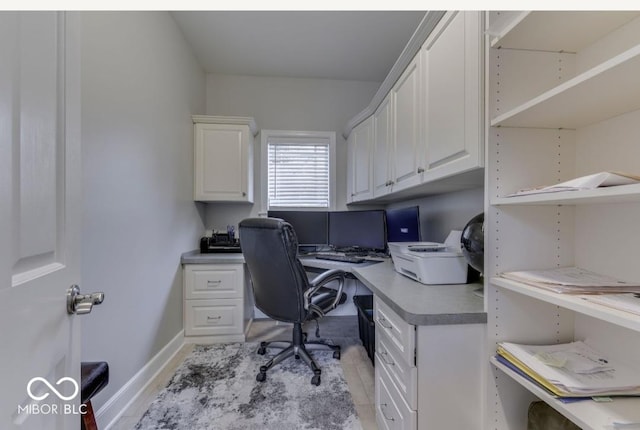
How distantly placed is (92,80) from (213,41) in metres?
1.44

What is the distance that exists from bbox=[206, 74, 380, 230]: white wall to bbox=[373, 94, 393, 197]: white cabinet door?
85cm

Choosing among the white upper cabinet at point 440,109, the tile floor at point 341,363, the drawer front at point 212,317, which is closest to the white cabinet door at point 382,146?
the white upper cabinet at point 440,109

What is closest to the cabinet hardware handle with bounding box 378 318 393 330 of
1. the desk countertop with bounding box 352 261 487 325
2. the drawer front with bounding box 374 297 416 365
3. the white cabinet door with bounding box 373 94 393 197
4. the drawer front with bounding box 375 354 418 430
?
the drawer front with bounding box 374 297 416 365

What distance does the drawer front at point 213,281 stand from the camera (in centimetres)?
235

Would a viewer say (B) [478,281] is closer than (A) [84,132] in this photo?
No

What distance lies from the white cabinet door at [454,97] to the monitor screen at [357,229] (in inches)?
43.5

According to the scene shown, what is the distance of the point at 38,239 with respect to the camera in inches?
22.2

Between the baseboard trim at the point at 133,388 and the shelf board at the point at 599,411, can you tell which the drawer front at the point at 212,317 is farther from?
the shelf board at the point at 599,411

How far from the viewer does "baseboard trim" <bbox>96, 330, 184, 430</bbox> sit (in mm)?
1386

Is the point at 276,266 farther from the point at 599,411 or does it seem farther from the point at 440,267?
the point at 599,411

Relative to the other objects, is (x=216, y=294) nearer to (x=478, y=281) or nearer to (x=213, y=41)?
(x=478, y=281)

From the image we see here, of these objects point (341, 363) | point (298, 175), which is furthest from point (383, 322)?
point (298, 175)

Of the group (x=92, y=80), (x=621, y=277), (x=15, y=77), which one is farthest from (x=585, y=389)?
(x=92, y=80)

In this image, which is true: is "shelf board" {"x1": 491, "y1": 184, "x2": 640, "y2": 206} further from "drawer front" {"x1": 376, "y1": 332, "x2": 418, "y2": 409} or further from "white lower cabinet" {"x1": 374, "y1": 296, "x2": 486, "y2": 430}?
"drawer front" {"x1": 376, "y1": 332, "x2": 418, "y2": 409}
